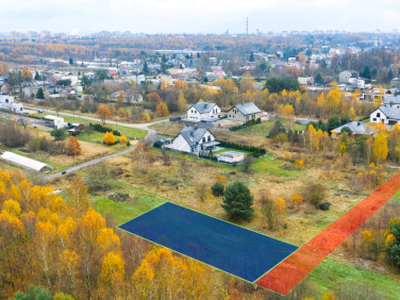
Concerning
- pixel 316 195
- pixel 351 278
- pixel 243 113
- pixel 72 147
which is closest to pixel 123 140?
pixel 72 147

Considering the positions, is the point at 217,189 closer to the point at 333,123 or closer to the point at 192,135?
the point at 192,135

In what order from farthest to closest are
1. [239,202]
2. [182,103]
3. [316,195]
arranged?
[182,103] < [316,195] < [239,202]

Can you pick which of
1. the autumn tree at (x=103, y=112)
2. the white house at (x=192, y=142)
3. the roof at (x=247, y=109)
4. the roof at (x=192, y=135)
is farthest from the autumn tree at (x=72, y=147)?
the roof at (x=247, y=109)

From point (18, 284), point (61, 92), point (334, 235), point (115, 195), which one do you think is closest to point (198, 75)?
point (61, 92)

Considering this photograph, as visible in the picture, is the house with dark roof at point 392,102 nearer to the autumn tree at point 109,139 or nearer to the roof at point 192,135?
the roof at point 192,135


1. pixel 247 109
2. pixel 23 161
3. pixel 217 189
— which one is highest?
pixel 247 109

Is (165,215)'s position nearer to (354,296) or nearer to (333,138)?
(354,296)
